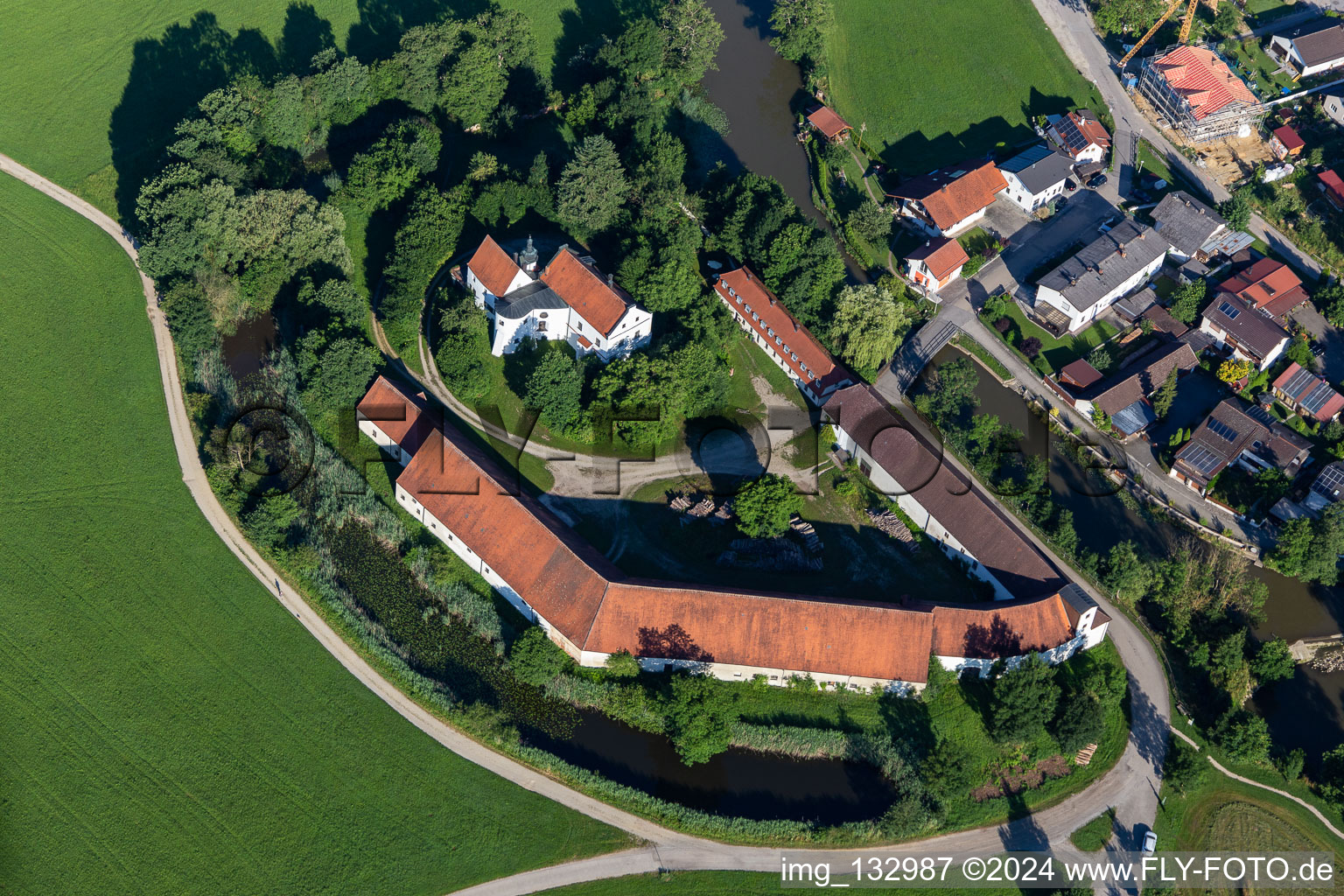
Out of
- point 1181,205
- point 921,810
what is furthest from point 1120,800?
point 1181,205

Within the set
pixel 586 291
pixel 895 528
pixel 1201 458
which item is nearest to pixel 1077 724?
pixel 895 528

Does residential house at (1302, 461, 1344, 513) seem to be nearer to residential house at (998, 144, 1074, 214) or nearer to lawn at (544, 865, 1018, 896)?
residential house at (998, 144, 1074, 214)

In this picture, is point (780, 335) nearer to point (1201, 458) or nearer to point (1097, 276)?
point (1097, 276)

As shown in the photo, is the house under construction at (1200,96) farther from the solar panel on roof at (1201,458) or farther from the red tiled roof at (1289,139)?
the solar panel on roof at (1201,458)

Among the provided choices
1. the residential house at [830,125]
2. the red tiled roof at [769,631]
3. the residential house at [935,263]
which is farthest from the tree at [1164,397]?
the residential house at [830,125]

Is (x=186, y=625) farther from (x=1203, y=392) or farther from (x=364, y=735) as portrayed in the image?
(x=1203, y=392)
